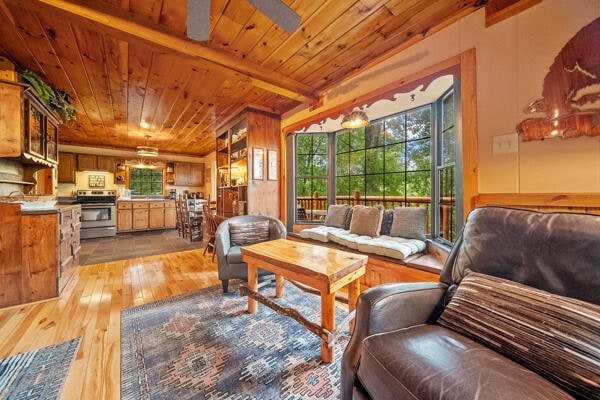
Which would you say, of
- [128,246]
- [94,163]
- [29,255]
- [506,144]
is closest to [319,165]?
[506,144]

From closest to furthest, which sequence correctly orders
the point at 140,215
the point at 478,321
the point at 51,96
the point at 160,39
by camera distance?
the point at 478,321
the point at 160,39
the point at 51,96
the point at 140,215

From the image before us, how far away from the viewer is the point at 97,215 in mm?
5281

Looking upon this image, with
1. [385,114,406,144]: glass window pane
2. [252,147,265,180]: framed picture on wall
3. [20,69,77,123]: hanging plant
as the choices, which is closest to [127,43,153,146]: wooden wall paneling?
[20,69,77,123]: hanging plant

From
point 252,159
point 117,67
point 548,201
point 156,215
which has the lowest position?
point 156,215

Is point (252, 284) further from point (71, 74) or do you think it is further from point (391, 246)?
point (71, 74)

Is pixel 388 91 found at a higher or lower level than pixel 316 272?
higher

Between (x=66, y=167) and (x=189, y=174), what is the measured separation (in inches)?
110

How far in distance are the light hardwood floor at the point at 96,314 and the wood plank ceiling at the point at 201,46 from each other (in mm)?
2276

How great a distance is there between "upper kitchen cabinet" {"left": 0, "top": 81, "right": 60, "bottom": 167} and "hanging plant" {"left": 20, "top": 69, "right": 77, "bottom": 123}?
8cm

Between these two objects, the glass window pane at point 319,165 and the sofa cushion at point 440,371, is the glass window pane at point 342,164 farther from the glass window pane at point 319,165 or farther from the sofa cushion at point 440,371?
the sofa cushion at point 440,371

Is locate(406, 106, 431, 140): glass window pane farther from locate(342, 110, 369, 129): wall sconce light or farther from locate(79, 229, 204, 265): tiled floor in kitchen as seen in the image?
locate(79, 229, 204, 265): tiled floor in kitchen

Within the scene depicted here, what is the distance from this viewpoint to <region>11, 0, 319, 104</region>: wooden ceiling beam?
60.9 inches

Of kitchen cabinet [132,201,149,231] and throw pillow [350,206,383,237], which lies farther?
kitchen cabinet [132,201,149,231]

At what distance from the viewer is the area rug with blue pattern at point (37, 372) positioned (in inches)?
45.3
